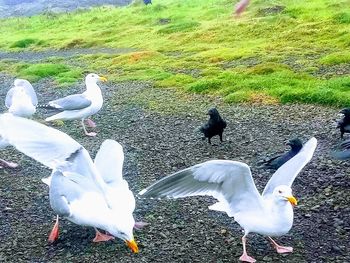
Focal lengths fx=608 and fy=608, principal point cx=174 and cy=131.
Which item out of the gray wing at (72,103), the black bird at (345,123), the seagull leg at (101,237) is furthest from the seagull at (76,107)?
the seagull leg at (101,237)

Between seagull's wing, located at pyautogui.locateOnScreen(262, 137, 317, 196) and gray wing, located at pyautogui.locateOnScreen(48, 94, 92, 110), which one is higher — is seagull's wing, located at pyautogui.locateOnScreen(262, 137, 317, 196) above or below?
above

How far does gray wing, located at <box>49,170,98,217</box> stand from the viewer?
6548mm

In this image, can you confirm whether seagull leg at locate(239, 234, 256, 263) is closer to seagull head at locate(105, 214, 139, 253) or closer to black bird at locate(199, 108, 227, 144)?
seagull head at locate(105, 214, 139, 253)

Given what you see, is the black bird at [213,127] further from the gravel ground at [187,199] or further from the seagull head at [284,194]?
the seagull head at [284,194]

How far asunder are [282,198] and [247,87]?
33.2 ft

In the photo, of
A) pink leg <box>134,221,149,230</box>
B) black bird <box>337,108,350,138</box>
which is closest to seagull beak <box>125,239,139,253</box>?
pink leg <box>134,221,149,230</box>

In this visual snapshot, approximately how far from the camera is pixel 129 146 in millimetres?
11312

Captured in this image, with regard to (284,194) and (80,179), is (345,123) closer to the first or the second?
(284,194)

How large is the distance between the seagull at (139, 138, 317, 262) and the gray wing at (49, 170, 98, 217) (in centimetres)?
106

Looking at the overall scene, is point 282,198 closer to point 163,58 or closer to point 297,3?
point 163,58

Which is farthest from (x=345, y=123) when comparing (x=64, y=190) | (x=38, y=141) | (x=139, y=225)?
(x=38, y=141)

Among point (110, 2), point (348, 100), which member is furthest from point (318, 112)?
point (110, 2)

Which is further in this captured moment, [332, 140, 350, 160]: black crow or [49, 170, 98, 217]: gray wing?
[332, 140, 350, 160]: black crow

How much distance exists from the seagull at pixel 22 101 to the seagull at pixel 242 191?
665cm
